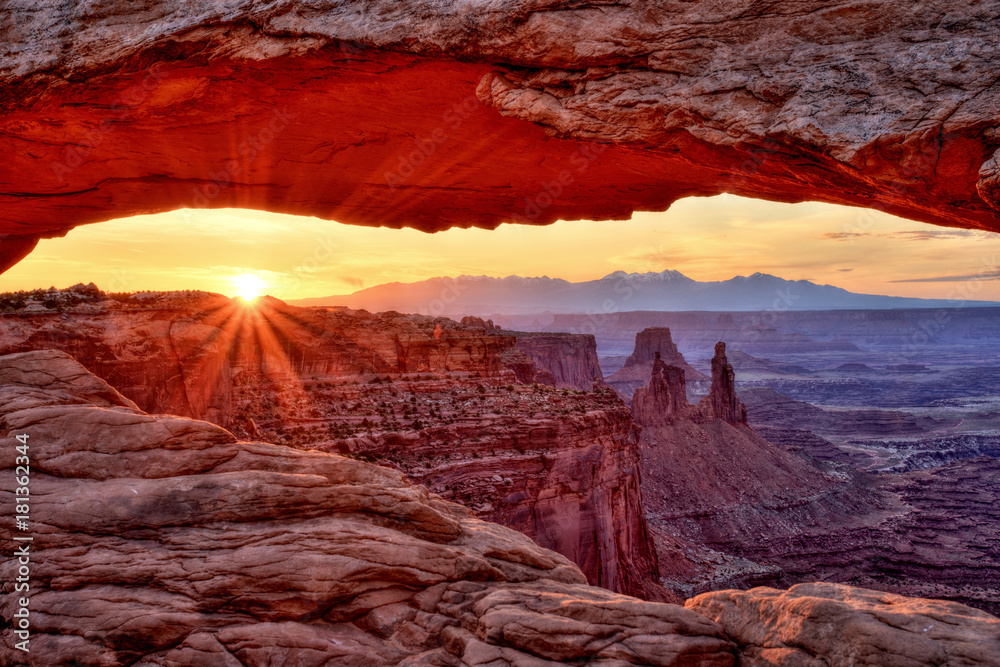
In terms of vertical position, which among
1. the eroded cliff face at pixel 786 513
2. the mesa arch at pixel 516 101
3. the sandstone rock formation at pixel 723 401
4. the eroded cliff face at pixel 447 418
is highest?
the mesa arch at pixel 516 101

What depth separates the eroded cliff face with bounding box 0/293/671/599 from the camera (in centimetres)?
2405

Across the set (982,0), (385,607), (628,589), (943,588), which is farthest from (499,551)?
(943,588)

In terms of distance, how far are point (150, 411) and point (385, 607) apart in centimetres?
1041

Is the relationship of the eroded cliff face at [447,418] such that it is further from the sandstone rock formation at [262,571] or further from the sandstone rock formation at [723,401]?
the sandstone rock formation at [723,401]

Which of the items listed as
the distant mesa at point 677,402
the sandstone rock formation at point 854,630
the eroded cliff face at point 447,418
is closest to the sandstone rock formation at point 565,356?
the distant mesa at point 677,402

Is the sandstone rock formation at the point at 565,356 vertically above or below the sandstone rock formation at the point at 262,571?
below

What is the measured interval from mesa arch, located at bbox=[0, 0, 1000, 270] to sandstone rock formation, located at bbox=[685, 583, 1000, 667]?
4625 mm

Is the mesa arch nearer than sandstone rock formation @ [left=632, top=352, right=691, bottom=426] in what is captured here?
Yes

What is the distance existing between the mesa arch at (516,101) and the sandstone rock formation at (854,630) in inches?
182

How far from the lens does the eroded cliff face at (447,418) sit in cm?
2405

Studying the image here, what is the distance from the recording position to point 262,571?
23.5 feet

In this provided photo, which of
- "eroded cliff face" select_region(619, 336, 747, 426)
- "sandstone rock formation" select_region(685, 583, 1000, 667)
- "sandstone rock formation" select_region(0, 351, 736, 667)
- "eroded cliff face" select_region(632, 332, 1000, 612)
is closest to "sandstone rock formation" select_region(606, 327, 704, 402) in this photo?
"eroded cliff face" select_region(632, 332, 1000, 612)

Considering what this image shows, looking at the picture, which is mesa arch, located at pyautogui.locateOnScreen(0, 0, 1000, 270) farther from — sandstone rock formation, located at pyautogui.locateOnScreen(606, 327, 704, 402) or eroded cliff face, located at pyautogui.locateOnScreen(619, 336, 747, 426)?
sandstone rock formation, located at pyautogui.locateOnScreen(606, 327, 704, 402)

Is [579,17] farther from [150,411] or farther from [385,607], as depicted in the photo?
[150,411]
